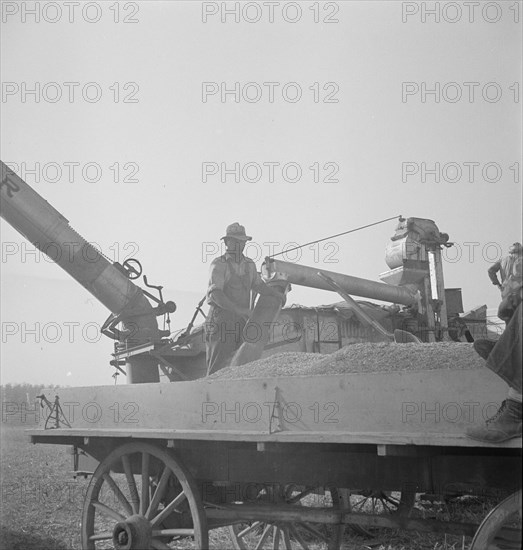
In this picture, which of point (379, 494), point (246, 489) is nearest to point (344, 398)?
point (246, 489)

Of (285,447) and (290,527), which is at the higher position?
(285,447)

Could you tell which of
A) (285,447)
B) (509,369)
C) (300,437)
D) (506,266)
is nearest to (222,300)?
(506,266)

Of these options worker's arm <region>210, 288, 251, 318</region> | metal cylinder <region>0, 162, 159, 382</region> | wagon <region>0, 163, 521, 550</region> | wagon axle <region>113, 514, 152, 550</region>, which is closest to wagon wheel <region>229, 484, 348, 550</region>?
wagon <region>0, 163, 521, 550</region>

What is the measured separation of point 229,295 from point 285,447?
255cm

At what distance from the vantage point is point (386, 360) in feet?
13.3

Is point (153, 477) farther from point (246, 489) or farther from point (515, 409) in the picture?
point (515, 409)

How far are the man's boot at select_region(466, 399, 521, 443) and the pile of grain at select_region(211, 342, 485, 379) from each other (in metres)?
0.59

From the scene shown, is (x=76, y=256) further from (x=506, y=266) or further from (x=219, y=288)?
(x=506, y=266)

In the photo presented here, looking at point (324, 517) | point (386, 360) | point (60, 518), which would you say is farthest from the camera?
point (60, 518)

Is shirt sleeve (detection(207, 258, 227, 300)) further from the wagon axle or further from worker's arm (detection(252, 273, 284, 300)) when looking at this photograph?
the wagon axle

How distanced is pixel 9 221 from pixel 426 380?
411 centimetres

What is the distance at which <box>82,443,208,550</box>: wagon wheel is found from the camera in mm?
4348

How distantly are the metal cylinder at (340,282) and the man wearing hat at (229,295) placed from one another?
56 centimetres

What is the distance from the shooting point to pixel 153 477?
477 cm
